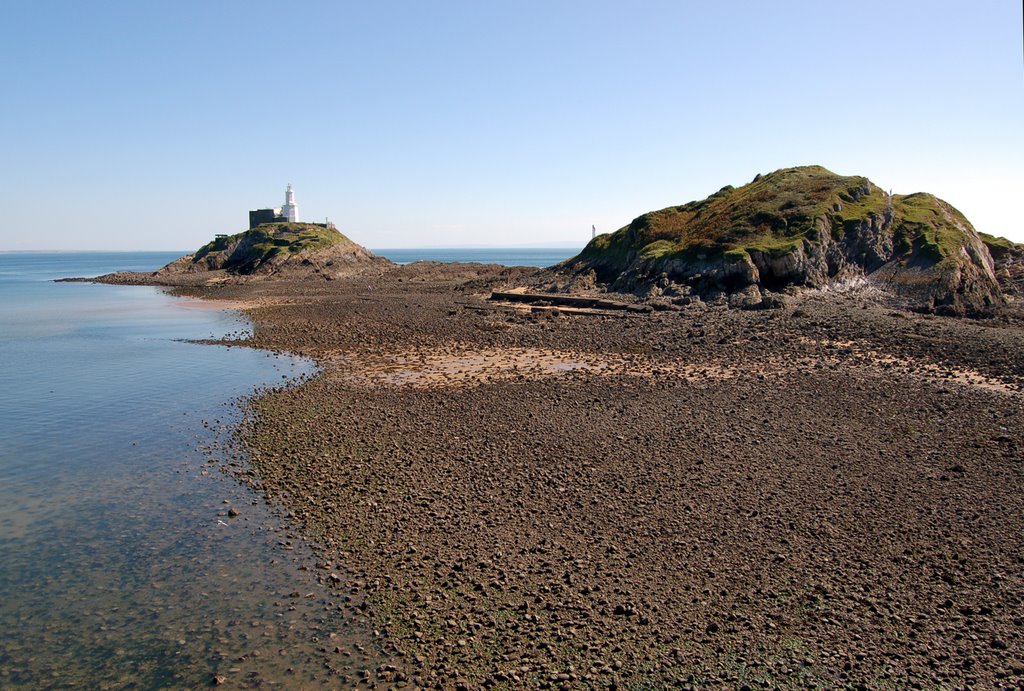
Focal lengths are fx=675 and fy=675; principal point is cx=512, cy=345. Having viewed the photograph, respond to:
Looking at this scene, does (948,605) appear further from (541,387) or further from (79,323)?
(79,323)

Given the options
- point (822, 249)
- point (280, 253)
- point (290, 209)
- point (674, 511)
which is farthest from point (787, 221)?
point (290, 209)

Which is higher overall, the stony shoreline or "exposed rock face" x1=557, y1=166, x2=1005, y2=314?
"exposed rock face" x1=557, y1=166, x2=1005, y2=314

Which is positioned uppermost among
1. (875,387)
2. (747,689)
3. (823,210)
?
(823,210)

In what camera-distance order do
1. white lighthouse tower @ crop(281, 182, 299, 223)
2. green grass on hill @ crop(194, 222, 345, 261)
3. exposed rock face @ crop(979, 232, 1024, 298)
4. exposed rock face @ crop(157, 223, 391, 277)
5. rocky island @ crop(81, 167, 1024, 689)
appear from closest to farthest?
rocky island @ crop(81, 167, 1024, 689), exposed rock face @ crop(979, 232, 1024, 298), exposed rock face @ crop(157, 223, 391, 277), green grass on hill @ crop(194, 222, 345, 261), white lighthouse tower @ crop(281, 182, 299, 223)

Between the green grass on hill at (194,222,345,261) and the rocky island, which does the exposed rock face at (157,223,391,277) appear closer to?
the green grass on hill at (194,222,345,261)

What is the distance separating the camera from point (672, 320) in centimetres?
4622

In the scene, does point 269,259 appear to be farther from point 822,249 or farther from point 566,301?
point 822,249

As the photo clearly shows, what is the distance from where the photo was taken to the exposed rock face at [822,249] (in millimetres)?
51188

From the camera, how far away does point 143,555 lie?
15.2 m

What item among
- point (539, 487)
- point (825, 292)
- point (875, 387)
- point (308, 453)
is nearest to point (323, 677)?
point (539, 487)

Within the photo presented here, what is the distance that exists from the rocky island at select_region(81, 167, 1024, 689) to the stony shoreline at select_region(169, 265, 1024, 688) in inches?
2.7

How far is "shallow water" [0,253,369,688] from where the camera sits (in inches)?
452

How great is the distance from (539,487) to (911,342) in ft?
90.7

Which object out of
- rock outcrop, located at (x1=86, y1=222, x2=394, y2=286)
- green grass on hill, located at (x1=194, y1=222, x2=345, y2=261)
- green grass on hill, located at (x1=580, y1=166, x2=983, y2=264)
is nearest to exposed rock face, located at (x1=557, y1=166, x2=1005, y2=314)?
green grass on hill, located at (x1=580, y1=166, x2=983, y2=264)
